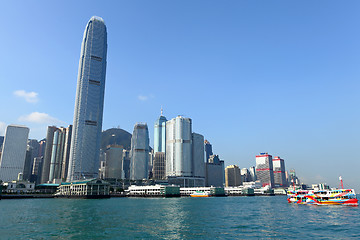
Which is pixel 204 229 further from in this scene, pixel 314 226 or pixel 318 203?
pixel 318 203

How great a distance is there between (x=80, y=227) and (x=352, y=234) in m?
56.7

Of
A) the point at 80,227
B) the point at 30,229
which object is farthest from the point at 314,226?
the point at 30,229

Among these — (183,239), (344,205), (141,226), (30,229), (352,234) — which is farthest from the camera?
(344,205)

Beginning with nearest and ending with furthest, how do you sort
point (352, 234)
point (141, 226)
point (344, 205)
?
1. point (352, 234)
2. point (141, 226)
3. point (344, 205)

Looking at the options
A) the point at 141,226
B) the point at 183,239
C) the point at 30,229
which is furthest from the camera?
the point at 141,226

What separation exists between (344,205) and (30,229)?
12119 centimetres

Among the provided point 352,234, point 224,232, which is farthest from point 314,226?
point 224,232

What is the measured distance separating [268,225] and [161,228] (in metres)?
25.8

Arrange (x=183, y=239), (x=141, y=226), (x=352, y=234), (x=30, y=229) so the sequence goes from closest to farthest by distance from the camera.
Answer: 1. (x=183, y=239)
2. (x=352, y=234)
3. (x=30, y=229)
4. (x=141, y=226)

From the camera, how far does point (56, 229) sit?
189 ft

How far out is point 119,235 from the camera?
51594 millimetres

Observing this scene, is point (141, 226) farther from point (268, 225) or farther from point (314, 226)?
point (314, 226)

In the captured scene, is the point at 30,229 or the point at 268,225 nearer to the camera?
the point at 30,229

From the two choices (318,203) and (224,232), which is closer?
(224,232)
